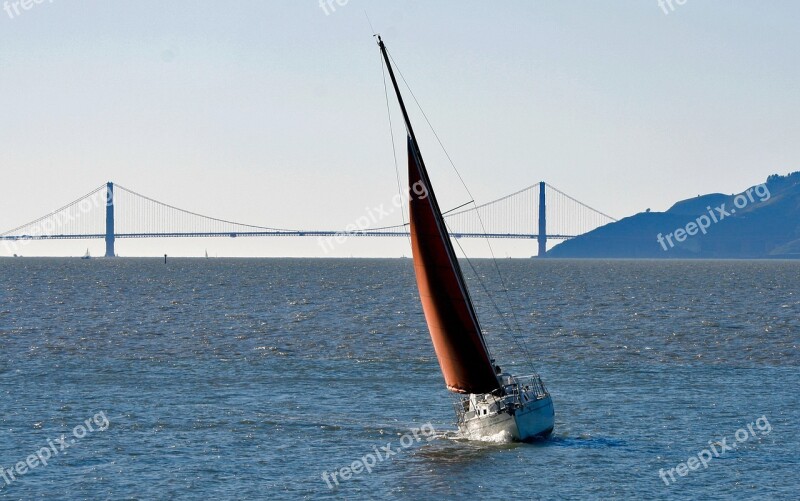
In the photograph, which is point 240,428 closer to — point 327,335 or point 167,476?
Answer: point 167,476

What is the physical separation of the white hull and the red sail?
1.91 ft

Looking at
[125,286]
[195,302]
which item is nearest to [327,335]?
[195,302]

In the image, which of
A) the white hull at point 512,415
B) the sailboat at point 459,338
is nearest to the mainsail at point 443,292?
the sailboat at point 459,338

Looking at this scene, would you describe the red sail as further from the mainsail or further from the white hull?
the white hull

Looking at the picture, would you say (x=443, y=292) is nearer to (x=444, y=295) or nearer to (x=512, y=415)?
(x=444, y=295)

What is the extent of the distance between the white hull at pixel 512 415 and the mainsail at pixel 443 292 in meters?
0.58

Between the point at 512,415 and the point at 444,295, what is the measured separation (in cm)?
445

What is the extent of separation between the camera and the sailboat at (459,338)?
36.2 metres

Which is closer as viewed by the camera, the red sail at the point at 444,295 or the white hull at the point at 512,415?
the red sail at the point at 444,295

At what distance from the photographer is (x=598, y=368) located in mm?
56375

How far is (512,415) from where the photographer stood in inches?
1490

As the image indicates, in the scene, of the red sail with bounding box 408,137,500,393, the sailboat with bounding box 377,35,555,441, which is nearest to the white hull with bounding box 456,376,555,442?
the sailboat with bounding box 377,35,555,441

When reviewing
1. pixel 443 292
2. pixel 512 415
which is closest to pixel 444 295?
pixel 443 292

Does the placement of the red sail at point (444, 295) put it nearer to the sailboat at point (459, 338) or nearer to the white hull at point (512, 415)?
the sailboat at point (459, 338)
